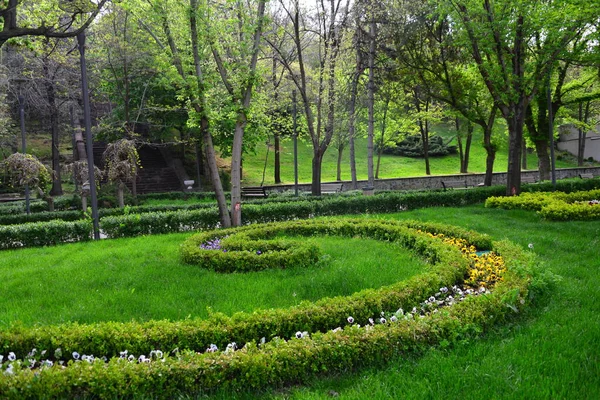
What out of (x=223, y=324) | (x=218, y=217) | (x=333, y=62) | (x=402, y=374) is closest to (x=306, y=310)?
(x=223, y=324)

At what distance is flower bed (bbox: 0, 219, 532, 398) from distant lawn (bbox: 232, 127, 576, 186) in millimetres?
24736

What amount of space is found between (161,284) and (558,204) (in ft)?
32.1

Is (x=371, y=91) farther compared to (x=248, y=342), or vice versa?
(x=371, y=91)

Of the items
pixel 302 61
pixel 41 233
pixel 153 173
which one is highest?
pixel 302 61

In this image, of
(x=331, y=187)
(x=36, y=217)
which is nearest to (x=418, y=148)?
(x=331, y=187)

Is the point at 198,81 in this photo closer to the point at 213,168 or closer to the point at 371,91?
the point at 213,168

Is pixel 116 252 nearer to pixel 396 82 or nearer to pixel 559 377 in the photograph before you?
pixel 559 377

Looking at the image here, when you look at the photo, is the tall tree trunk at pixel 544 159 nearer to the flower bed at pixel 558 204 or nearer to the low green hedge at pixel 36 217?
the flower bed at pixel 558 204

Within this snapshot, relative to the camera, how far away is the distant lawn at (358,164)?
107 ft

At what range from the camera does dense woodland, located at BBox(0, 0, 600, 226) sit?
9.92m

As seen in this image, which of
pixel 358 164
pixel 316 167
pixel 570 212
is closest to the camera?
pixel 570 212

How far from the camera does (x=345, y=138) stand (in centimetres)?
2580

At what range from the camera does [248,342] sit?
150 inches

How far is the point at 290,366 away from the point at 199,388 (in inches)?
28.3
